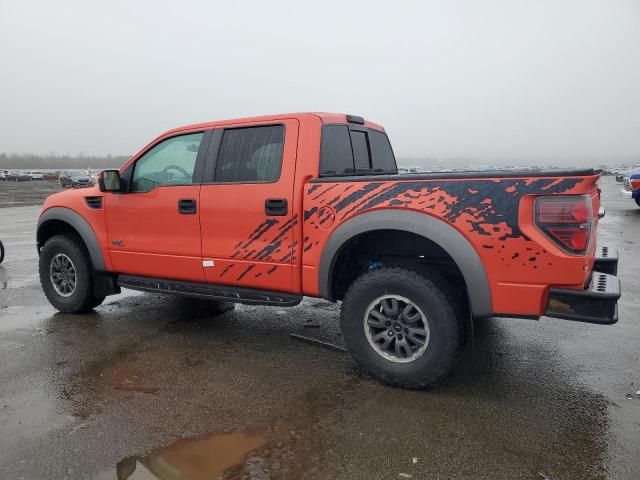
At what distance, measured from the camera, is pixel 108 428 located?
9.73 ft

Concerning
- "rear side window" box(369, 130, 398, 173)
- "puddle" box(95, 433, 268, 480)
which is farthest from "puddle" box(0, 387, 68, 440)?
"rear side window" box(369, 130, 398, 173)

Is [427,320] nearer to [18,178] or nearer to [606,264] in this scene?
[606,264]

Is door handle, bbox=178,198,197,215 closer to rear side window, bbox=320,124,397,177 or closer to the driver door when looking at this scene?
the driver door

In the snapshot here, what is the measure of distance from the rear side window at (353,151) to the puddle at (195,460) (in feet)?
6.68

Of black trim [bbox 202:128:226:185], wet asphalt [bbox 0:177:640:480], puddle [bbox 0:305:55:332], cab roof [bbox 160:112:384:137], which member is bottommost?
wet asphalt [bbox 0:177:640:480]

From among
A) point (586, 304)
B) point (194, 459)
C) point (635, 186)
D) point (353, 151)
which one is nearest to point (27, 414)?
point (194, 459)

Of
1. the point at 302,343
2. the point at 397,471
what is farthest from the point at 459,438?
the point at 302,343

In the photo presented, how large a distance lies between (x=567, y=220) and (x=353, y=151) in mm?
1995

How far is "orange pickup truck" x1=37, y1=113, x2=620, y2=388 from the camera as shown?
2988 millimetres

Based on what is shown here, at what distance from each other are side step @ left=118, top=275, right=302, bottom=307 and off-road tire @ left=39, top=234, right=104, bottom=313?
0.46 meters

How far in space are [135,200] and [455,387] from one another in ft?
10.7

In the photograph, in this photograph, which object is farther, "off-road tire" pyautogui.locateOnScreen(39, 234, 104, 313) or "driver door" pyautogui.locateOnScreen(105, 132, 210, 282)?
"off-road tire" pyautogui.locateOnScreen(39, 234, 104, 313)

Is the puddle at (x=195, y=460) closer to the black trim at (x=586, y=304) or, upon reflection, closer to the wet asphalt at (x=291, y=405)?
the wet asphalt at (x=291, y=405)

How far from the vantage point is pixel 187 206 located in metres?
4.33
